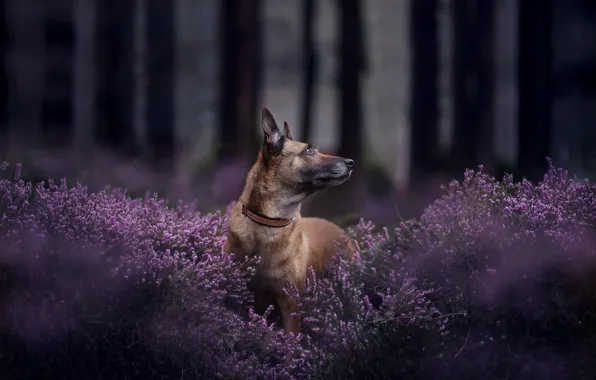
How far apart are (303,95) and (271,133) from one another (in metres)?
8.46

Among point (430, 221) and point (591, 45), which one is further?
point (591, 45)

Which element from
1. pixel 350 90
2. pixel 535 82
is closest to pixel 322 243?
pixel 350 90

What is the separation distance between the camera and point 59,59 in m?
16.9

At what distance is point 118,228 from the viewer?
17.3ft

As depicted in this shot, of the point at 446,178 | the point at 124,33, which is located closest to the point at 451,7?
the point at 446,178

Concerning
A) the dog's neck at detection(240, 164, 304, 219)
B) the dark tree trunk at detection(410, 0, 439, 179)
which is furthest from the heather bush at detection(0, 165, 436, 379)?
the dark tree trunk at detection(410, 0, 439, 179)

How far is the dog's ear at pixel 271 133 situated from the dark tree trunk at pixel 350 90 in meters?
5.29

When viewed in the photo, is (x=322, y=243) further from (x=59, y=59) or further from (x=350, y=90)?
(x=59, y=59)

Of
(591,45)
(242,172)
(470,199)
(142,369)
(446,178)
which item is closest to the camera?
(142,369)

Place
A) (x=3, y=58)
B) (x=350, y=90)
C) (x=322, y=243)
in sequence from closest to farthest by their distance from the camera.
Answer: (x=322, y=243)
(x=350, y=90)
(x=3, y=58)

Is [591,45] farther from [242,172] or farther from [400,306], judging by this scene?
[400,306]

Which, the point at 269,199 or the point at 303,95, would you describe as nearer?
the point at 269,199

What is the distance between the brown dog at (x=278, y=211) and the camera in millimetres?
5691

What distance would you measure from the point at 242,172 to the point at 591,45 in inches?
324
